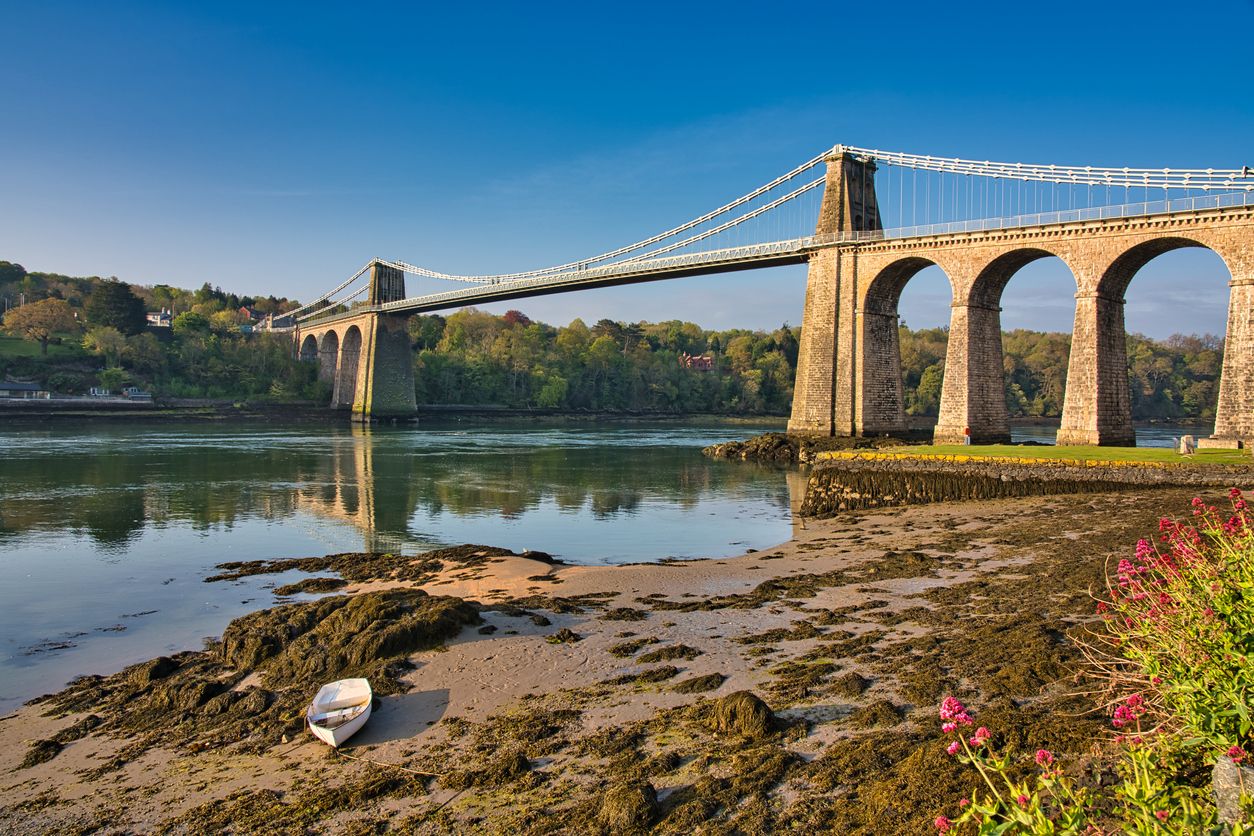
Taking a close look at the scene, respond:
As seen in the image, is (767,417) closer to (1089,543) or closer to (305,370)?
(305,370)

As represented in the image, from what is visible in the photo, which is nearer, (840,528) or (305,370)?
(840,528)

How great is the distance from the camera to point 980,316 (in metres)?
35.3

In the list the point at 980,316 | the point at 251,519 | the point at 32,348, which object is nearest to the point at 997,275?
the point at 980,316

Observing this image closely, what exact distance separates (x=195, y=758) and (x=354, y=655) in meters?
1.90

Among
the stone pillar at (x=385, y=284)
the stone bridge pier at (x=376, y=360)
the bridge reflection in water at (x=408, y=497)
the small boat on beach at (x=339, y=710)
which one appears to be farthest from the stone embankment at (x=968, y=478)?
the stone pillar at (x=385, y=284)

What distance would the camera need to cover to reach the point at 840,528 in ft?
59.8

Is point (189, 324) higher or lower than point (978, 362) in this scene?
higher

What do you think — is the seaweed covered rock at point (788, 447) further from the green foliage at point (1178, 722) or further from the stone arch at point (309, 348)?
the stone arch at point (309, 348)

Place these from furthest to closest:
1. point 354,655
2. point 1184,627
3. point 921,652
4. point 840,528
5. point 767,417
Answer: point 767,417, point 840,528, point 354,655, point 921,652, point 1184,627

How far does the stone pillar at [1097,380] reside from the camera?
1174 inches

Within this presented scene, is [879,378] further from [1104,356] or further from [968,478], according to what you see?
[968,478]

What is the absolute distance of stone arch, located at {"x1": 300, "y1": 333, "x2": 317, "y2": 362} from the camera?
101375 mm

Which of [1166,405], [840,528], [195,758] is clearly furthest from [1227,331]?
[1166,405]

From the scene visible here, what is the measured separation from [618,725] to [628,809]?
1452mm
